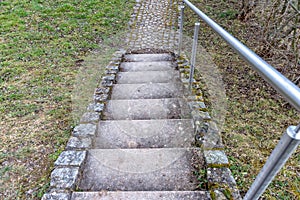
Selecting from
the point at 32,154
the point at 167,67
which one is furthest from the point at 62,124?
the point at 167,67

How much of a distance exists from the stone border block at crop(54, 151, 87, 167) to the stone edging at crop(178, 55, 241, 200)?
37.4 inches

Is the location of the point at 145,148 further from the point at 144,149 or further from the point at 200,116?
the point at 200,116

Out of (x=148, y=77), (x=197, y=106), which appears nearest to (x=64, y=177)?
(x=197, y=106)

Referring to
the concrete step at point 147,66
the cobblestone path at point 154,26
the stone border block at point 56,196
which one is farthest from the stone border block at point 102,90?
the cobblestone path at point 154,26

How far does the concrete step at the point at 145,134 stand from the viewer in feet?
6.29

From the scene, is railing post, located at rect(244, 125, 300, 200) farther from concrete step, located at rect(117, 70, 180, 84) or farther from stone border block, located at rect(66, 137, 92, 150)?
concrete step, located at rect(117, 70, 180, 84)

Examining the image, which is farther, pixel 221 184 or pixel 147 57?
pixel 147 57

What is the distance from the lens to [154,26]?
5.18 m

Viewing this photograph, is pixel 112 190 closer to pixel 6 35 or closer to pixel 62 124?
pixel 62 124

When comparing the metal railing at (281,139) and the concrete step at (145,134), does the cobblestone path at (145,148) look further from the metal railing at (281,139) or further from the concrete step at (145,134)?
the metal railing at (281,139)

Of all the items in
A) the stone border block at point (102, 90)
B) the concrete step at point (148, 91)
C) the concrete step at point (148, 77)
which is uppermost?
the stone border block at point (102, 90)

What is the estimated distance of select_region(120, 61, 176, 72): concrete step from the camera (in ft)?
11.3

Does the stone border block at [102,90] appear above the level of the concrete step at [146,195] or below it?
below

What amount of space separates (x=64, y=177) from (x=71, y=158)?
0.18 meters
